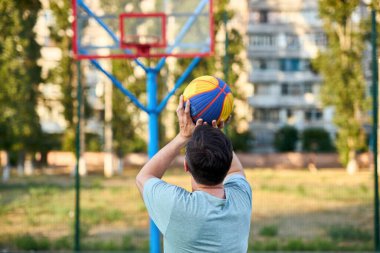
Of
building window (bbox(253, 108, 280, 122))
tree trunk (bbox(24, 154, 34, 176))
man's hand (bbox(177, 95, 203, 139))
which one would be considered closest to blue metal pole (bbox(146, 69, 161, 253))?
man's hand (bbox(177, 95, 203, 139))

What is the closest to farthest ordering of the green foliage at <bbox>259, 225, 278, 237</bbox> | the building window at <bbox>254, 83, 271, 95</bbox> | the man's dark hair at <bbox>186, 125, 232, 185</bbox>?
the man's dark hair at <bbox>186, 125, 232, 185</bbox> < the green foliage at <bbox>259, 225, 278, 237</bbox> < the building window at <bbox>254, 83, 271, 95</bbox>

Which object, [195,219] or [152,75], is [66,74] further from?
[195,219]

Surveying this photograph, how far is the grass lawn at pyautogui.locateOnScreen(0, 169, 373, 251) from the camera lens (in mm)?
8234

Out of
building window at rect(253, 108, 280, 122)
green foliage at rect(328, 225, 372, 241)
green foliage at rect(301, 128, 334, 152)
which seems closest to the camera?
green foliage at rect(328, 225, 372, 241)

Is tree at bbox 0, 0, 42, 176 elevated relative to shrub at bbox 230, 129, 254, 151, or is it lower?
elevated

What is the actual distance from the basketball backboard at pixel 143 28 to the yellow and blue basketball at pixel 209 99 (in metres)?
2.86

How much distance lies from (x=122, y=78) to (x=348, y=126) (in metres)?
8.93

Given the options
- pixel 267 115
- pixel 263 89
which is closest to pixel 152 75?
pixel 267 115

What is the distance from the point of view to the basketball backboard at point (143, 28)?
6.24m

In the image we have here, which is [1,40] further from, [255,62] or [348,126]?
[255,62]

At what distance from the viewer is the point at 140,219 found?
11.2 meters

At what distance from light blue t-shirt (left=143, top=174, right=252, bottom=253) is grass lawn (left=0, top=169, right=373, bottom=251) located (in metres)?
6.24

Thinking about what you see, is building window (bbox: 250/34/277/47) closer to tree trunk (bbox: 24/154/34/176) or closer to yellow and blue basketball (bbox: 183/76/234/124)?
tree trunk (bbox: 24/154/34/176)

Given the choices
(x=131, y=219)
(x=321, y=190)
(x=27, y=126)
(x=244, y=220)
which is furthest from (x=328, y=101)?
(x=244, y=220)
